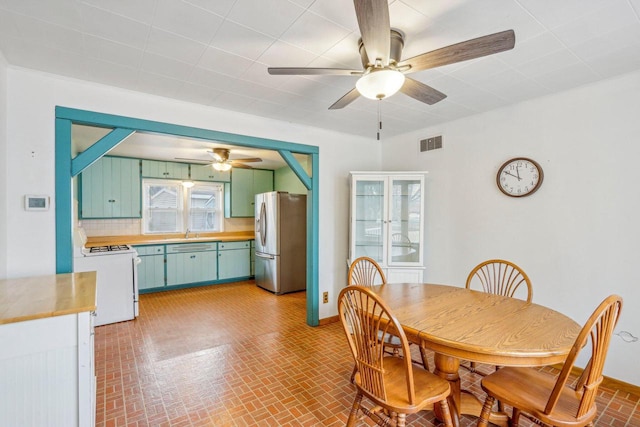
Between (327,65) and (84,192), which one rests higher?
(327,65)

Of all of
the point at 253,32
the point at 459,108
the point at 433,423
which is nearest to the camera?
the point at 253,32

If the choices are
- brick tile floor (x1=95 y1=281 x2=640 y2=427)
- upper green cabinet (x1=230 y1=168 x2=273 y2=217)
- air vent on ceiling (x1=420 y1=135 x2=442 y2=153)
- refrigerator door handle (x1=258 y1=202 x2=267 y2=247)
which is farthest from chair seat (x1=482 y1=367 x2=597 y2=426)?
upper green cabinet (x1=230 y1=168 x2=273 y2=217)

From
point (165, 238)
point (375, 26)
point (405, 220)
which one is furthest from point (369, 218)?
point (165, 238)

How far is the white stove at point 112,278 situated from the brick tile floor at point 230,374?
0.48 ft

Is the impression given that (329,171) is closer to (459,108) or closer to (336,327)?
(459,108)

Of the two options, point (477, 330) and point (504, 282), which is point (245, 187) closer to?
point (504, 282)

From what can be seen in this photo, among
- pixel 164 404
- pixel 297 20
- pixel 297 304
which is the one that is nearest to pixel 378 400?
pixel 164 404

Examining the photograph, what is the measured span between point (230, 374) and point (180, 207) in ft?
13.1

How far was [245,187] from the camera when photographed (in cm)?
614

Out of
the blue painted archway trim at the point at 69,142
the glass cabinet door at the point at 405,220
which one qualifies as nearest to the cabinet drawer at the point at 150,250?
the blue painted archway trim at the point at 69,142

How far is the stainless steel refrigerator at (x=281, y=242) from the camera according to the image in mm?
5004

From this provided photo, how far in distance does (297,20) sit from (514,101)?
2.33 metres

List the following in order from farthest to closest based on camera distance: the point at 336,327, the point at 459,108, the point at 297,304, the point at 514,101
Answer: the point at 297,304
the point at 336,327
the point at 459,108
the point at 514,101

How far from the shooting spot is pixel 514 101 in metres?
2.83
